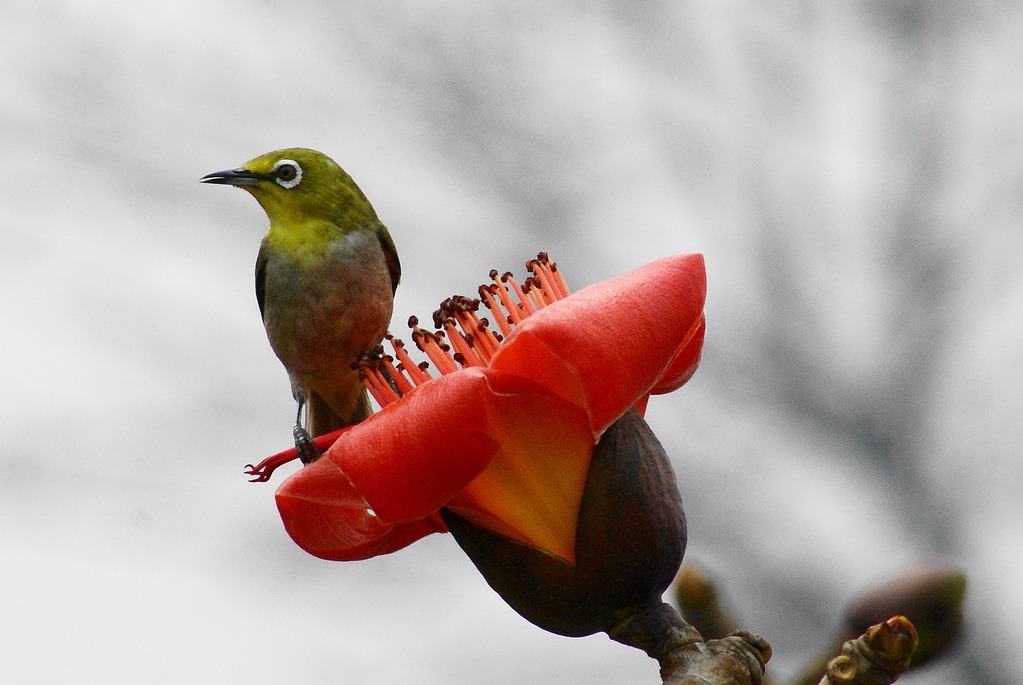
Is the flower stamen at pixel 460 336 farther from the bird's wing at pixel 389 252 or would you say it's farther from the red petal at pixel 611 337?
the bird's wing at pixel 389 252

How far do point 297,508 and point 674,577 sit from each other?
572 mm

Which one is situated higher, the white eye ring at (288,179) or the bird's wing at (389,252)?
the white eye ring at (288,179)

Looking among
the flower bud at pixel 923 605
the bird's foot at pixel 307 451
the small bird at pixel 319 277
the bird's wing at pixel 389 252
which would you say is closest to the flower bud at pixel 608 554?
the flower bud at pixel 923 605

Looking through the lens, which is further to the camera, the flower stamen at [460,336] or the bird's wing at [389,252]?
the bird's wing at [389,252]

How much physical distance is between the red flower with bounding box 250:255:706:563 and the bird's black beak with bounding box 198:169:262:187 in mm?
1290

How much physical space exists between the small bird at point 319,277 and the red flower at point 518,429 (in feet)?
3.77

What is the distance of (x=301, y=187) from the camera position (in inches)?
113

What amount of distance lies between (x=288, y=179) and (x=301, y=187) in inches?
1.8

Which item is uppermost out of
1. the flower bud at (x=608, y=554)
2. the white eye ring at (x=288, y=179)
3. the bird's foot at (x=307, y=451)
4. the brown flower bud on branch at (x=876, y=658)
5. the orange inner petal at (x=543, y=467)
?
the white eye ring at (x=288, y=179)

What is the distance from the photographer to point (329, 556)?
1.72m

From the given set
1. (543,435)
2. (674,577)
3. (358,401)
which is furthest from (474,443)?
(358,401)

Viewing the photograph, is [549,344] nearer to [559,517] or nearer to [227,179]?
[559,517]

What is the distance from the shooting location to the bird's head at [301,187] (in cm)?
282

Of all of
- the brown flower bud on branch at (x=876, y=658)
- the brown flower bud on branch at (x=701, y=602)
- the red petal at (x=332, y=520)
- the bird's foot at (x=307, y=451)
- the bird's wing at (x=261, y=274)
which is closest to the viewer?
the brown flower bud on branch at (x=876, y=658)
